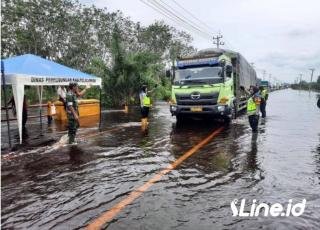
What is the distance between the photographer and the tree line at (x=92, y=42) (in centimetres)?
3256

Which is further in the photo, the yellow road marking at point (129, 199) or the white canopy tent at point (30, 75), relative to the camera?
the white canopy tent at point (30, 75)

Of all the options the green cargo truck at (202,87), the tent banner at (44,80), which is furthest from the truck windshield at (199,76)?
the tent banner at (44,80)

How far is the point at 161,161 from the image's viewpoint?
9.30 metres

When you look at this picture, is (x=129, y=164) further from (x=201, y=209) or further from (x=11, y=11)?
(x=11, y=11)

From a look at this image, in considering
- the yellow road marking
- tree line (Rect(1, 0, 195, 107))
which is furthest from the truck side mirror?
tree line (Rect(1, 0, 195, 107))

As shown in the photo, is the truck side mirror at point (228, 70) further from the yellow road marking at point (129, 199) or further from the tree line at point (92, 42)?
the tree line at point (92, 42)

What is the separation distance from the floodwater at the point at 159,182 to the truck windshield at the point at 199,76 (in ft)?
13.8

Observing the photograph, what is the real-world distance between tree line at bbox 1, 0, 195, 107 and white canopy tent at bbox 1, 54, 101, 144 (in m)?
16.1

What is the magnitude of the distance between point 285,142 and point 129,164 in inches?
231

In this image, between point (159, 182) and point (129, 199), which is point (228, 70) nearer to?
point (159, 182)

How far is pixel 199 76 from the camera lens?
16938mm

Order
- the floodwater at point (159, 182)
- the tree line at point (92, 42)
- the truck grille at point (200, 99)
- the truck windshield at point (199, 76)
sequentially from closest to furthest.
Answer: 1. the floodwater at point (159, 182)
2. the truck grille at point (200, 99)
3. the truck windshield at point (199, 76)
4. the tree line at point (92, 42)

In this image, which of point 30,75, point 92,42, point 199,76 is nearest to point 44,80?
point 30,75

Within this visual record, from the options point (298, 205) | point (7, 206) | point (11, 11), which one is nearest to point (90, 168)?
point (7, 206)
